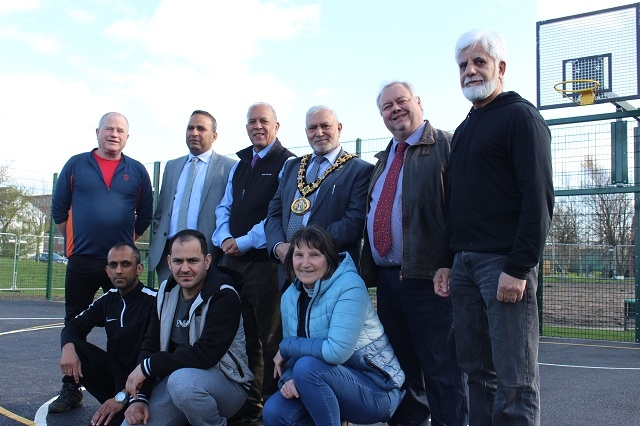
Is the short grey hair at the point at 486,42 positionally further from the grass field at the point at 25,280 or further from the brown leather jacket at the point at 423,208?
the grass field at the point at 25,280

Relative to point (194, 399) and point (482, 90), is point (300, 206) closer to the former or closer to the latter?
point (194, 399)

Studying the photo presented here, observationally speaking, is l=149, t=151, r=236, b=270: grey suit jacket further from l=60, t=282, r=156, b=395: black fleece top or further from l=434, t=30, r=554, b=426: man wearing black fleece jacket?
l=434, t=30, r=554, b=426: man wearing black fleece jacket

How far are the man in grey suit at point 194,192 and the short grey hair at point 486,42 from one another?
251 cm

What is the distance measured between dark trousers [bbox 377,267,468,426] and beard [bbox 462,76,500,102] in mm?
1072

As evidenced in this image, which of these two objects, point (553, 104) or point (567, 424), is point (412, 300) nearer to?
point (567, 424)

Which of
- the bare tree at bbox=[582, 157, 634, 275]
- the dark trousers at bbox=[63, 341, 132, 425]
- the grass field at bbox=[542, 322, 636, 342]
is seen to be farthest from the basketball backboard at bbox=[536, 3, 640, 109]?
the dark trousers at bbox=[63, 341, 132, 425]

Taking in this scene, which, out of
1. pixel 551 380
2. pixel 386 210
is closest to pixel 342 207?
pixel 386 210

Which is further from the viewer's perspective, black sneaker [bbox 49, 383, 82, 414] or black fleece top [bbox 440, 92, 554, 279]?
black sneaker [bbox 49, 383, 82, 414]

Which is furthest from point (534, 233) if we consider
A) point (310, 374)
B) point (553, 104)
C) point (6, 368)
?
point (553, 104)

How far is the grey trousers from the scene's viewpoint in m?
3.45

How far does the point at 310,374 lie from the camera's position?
313cm

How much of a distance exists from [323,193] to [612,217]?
329 inches

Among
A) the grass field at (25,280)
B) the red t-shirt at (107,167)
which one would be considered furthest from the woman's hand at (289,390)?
the grass field at (25,280)

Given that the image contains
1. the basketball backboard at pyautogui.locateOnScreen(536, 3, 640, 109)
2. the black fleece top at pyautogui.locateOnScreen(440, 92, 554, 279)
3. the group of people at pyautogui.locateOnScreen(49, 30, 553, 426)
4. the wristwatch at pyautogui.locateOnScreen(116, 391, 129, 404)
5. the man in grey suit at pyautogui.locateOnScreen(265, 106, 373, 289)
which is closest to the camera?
the black fleece top at pyautogui.locateOnScreen(440, 92, 554, 279)
